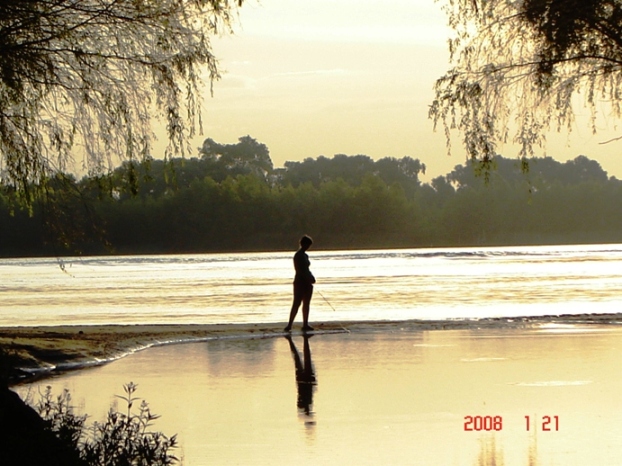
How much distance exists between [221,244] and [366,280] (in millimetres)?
119005

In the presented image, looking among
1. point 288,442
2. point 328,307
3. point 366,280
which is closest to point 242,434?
point 288,442

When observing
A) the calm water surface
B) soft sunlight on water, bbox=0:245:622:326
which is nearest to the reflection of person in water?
the calm water surface

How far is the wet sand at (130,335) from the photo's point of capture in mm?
18562

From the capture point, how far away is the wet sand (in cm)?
1856

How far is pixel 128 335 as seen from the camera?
23.5m

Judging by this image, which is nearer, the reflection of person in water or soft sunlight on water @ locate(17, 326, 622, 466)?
soft sunlight on water @ locate(17, 326, 622, 466)

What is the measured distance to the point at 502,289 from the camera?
51.2m

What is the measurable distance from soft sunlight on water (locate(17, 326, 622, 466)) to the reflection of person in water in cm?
4

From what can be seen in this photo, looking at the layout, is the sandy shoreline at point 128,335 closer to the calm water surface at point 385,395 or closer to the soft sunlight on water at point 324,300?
the calm water surface at point 385,395

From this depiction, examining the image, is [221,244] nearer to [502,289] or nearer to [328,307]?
[502,289]

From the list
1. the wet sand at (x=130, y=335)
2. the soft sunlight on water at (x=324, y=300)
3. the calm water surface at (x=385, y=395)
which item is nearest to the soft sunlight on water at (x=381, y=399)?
the calm water surface at (x=385, y=395)

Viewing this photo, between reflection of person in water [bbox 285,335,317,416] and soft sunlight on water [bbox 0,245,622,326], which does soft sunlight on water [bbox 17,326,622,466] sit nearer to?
reflection of person in water [bbox 285,335,317,416]

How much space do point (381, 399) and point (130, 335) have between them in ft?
35.7

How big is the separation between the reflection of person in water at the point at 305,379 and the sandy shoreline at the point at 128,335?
3.04 metres
